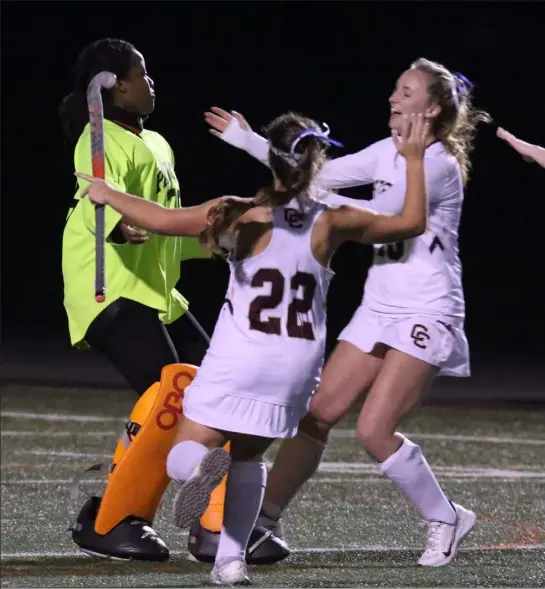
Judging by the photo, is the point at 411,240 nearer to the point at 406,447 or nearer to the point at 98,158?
the point at 406,447

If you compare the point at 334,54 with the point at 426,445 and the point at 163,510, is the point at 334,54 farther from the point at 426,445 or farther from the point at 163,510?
the point at 163,510

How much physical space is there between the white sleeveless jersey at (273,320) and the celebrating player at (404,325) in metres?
0.62

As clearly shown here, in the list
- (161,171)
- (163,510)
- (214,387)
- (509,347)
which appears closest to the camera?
(214,387)

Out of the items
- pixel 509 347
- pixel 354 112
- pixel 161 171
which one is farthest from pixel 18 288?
pixel 161 171

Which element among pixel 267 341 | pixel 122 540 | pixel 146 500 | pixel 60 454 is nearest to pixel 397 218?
pixel 267 341

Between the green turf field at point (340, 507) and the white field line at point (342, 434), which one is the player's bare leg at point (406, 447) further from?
the white field line at point (342, 434)

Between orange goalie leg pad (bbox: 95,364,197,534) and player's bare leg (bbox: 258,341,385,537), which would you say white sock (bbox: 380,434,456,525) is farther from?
orange goalie leg pad (bbox: 95,364,197,534)

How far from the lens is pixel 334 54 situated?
48.4ft

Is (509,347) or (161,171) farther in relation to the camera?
(509,347)

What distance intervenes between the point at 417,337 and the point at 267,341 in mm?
775

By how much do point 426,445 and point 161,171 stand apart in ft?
12.8

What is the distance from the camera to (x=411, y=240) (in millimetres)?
5465

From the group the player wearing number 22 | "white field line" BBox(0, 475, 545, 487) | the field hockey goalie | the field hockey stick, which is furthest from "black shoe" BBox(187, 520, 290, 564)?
"white field line" BBox(0, 475, 545, 487)

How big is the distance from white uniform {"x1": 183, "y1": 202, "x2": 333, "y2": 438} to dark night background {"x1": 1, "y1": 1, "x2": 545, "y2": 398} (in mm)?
9348
